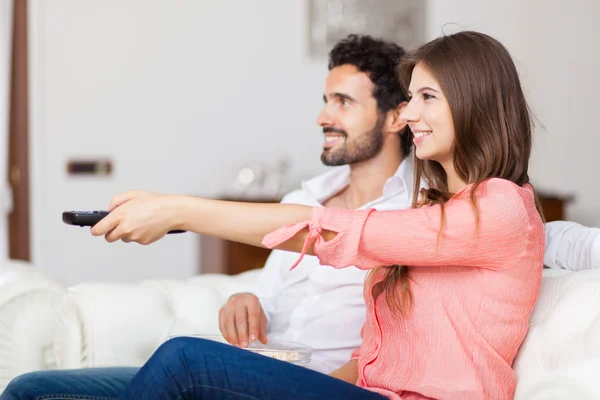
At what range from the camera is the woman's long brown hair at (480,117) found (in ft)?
4.94

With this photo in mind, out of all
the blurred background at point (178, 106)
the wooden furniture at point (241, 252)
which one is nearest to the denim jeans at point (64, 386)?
the wooden furniture at point (241, 252)

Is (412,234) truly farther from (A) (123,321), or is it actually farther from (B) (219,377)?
(A) (123,321)

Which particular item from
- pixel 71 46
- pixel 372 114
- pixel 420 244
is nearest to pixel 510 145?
pixel 420 244

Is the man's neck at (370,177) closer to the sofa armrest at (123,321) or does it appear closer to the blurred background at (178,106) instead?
the sofa armrest at (123,321)

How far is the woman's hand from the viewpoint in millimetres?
1342

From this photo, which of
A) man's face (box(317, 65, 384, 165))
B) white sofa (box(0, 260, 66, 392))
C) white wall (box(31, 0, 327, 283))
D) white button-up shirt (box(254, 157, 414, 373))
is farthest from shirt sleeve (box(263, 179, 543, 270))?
white wall (box(31, 0, 327, 283))

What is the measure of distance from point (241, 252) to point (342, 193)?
5.20 feet

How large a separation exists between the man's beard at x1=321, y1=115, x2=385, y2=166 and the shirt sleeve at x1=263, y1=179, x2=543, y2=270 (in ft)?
2.71

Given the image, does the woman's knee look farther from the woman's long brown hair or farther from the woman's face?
the woman's face

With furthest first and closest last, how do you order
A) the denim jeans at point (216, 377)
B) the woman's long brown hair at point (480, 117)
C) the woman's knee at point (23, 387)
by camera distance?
the woman's knee at point (23, 387)
the woman's long brown hair at point (480, 117)
the denim jeans at point (216, 377)

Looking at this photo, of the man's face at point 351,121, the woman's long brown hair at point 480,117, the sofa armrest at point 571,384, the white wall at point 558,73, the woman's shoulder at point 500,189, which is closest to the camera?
the sofa armrest at point 571,384

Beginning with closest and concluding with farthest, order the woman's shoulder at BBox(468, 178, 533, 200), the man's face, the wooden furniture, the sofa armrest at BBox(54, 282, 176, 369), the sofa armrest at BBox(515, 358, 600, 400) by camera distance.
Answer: the sofa armrest at BBox(515, 358, 600, 400), the woman's shoulder at BBox(468, 178, 533, 200), the sofa armrest at BBox(54, 282, 176, 369), the man's face, the wooden furniture

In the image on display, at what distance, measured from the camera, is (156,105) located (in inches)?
170

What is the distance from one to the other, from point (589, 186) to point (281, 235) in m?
3.25
